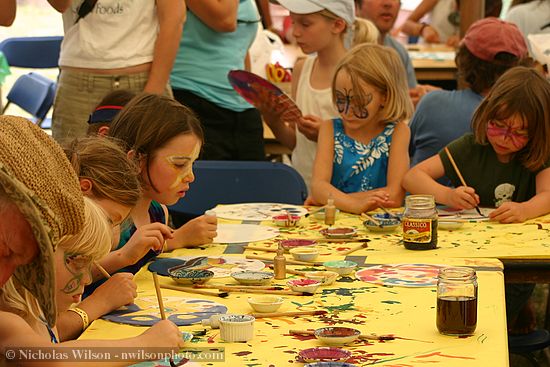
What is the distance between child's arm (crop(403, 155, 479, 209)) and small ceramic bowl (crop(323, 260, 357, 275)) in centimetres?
105

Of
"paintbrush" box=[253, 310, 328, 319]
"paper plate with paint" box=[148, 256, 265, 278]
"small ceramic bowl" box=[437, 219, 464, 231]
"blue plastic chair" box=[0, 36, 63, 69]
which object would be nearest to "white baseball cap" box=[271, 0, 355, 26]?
"small ceramic bowl" box=[437, 219, 464, 231]

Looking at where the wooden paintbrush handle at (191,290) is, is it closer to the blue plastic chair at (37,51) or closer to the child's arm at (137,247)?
the child's arm at (137,247)

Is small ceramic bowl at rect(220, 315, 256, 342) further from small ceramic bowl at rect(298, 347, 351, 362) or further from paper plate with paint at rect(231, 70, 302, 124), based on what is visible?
paper plate with paint at rect(231, 70, 302, 124)

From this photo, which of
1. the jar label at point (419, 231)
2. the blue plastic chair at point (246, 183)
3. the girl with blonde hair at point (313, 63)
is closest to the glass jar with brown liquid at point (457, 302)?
the jar label at point (419, 231)

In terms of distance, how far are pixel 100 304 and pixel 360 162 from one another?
6.42ft

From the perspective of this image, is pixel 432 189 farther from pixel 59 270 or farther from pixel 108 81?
pixel 59 270

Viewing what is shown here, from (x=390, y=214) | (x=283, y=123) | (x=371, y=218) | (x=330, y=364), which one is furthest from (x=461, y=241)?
(x=283, y=123)

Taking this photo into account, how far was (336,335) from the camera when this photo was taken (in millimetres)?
2102

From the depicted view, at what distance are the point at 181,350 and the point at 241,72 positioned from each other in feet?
7.76

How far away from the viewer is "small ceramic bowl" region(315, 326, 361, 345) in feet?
6.80

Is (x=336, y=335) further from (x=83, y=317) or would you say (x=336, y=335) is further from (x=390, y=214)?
(x=390, y=214)

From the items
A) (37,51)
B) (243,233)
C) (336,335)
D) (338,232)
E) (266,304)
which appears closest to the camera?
(336,335)

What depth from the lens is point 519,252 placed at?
305 cm

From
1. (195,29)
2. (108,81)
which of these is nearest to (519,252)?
(108,81)
